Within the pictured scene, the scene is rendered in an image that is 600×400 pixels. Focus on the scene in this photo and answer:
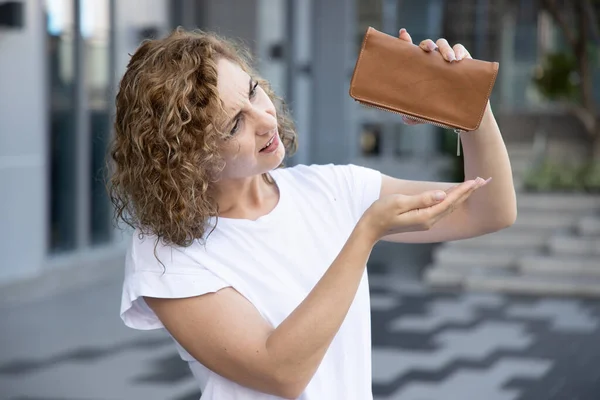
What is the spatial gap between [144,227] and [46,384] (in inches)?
141

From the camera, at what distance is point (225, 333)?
56.3 inches

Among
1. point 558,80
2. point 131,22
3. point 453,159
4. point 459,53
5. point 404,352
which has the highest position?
point 459,53

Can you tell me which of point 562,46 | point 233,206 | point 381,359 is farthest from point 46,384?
point 562,46

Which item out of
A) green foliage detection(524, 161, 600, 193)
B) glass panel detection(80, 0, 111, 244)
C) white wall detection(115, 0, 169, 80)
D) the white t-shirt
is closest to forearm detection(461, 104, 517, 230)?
the white t-shirt

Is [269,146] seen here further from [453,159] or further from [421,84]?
[453,159]

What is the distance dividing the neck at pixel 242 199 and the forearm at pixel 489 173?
342 mm

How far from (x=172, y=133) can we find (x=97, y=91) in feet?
24.0

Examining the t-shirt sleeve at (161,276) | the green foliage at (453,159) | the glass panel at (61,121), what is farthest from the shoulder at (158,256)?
the green foliage at (453,159)

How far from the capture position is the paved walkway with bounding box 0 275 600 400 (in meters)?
4.90

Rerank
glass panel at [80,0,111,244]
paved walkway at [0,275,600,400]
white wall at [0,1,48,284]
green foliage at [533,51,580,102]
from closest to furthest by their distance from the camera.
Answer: paved walkway at [0,275,600,400] < white wall at [0,1,48,284] < glass panel at [80,0,111,244] < green foliage at [533,51,580,102]

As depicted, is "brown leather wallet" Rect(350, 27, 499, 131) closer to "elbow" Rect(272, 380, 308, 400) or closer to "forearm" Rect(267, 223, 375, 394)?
"forearm" Rect(267, 223, 375, 394)

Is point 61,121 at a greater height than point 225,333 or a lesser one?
lesser

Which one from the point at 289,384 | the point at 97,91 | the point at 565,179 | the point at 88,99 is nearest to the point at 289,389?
the point at 289,384

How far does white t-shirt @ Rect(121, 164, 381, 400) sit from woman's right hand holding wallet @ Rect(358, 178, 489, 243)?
19cm
